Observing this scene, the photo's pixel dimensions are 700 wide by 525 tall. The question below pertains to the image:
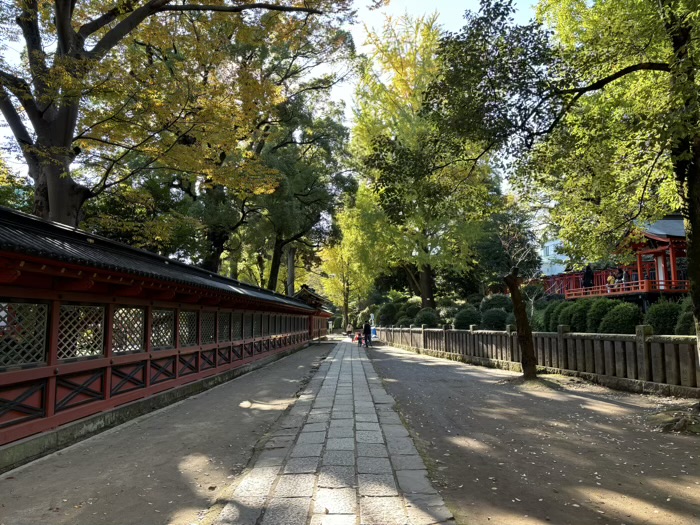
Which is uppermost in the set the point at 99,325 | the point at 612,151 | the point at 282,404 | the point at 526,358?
the point at 612,151

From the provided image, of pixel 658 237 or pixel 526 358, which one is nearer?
pixel 526 358

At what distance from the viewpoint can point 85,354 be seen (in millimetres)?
6469

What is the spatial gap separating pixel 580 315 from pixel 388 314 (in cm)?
2603

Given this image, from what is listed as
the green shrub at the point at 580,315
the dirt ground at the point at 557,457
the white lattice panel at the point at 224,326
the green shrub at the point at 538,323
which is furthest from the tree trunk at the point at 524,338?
the white lattice panel at the point at 224,326

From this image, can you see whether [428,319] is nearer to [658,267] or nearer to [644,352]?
[658,267]

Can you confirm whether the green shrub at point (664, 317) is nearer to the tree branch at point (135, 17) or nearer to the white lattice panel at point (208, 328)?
the white lattice panel at point (208, 328)

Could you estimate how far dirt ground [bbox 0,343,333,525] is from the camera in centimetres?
362

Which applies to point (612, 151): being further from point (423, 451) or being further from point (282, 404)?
point (282, 404)

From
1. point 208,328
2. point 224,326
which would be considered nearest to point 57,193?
point 208,328

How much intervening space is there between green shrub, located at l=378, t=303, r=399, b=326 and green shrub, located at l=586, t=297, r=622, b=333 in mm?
25552

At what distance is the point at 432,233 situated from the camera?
27.5 m

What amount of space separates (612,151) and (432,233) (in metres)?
18.9

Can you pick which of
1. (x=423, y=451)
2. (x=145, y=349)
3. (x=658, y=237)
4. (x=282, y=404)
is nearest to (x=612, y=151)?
(x=423, y=451)

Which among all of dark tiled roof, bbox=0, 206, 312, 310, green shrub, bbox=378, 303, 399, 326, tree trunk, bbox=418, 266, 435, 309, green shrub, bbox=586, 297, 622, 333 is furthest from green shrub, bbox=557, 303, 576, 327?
green shrub, bbox=378, 303, 399, 326
